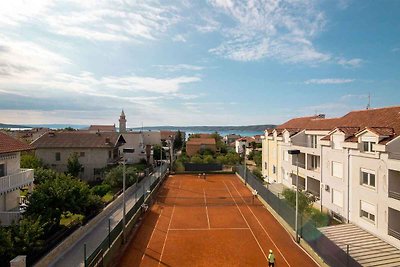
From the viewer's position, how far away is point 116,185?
4012cm

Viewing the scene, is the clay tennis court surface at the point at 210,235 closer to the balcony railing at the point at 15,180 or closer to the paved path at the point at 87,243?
the paved path at the point at 87,243

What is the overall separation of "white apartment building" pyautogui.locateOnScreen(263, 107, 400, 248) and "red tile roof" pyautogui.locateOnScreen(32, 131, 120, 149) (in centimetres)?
2757

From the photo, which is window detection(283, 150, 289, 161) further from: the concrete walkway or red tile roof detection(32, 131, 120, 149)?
red tile roof detection(32, 131, 120, 149)

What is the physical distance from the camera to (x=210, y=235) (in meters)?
22.6

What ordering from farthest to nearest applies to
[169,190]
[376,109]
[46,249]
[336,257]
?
[169,190], [376,109], [46,249], [336,257]

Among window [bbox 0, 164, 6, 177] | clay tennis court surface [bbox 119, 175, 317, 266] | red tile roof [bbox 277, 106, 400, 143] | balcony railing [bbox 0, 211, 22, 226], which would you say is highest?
red tile roof [bbox 277, 106, 400, 143]

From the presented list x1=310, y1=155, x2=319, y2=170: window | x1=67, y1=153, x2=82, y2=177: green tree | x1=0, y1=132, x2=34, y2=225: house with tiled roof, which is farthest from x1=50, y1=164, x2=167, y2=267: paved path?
x1=310, y1=155, x2=319, y2=170: window

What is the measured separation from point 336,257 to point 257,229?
8465 millimetres

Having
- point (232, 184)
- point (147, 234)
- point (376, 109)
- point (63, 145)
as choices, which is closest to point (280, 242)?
point (147, 234)

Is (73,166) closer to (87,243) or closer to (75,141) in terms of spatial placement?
(75,141)

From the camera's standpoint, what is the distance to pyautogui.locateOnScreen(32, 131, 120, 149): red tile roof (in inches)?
1860

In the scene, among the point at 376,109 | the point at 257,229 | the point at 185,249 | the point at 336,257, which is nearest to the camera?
the point at 336,257

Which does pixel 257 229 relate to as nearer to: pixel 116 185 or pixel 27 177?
pixel 27 177

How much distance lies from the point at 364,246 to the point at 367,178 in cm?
567
